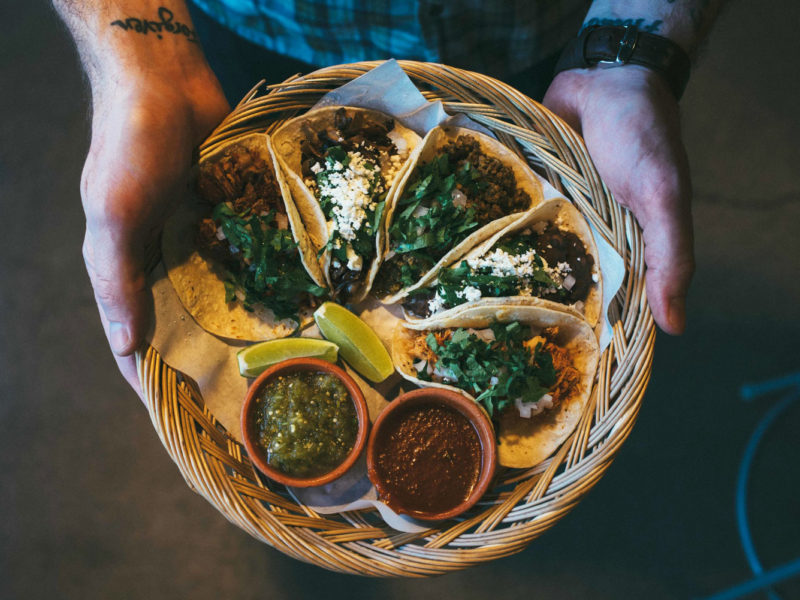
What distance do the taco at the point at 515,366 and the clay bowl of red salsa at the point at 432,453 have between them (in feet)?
0.29

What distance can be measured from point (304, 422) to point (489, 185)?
122 centimetres

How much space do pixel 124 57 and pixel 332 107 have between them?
829 millimetres

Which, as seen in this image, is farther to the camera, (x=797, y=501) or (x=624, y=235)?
(x=797, y=501)

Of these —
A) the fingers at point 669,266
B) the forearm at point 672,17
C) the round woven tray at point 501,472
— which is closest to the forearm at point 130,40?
the round woven tray at point 501,472

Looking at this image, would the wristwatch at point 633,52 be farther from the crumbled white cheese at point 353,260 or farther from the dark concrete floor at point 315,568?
the dark concrete floor at point 315,568

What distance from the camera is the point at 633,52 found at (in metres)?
2.40

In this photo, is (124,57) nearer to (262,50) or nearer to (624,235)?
(262,50)

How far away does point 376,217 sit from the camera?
2.37 metres

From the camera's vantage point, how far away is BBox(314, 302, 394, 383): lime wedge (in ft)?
7.70

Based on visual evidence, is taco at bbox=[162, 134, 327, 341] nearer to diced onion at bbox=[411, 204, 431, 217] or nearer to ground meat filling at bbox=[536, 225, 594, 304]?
diced onion at bbox=[411, 204, 431, 217]

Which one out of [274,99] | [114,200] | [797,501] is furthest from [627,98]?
[797,501]

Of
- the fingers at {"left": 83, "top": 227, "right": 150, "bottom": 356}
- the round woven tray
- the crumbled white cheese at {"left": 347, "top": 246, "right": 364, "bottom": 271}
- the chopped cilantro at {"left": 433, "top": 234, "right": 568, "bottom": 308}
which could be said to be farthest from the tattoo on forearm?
the fingers at {"left": 83, "top": 227, "right": 150, "bottom": 356}

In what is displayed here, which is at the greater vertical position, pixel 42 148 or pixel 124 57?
pixel 124 57

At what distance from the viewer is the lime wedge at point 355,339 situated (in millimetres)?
2348
